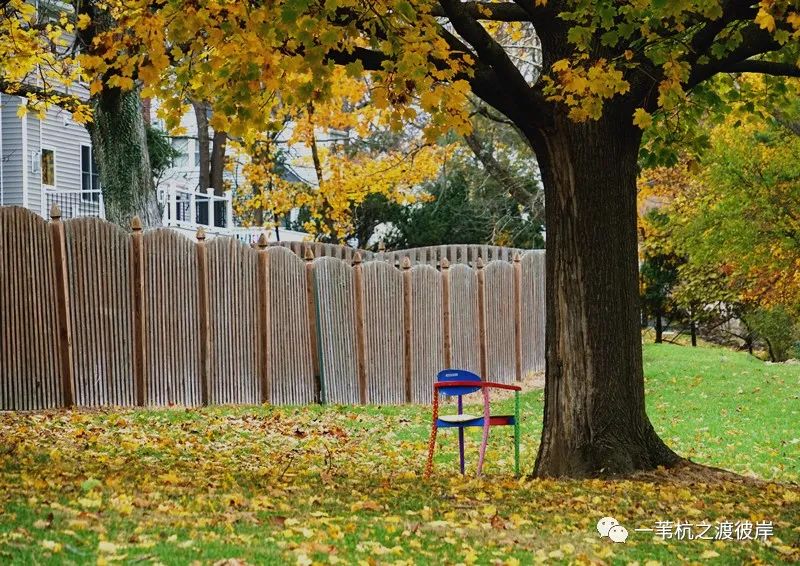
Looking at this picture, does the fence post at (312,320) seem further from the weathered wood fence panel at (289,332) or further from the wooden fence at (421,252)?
the wooden fence at (421,252)

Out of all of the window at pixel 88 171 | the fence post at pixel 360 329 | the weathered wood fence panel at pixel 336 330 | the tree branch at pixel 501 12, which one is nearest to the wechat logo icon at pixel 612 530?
the tree branch at pixel 501 12

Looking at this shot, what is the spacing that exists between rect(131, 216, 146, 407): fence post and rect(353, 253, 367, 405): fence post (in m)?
3.93

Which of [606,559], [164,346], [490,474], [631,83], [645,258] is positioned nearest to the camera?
[606,559]

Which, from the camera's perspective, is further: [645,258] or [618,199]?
[645,258]

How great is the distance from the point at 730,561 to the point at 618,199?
4119mm

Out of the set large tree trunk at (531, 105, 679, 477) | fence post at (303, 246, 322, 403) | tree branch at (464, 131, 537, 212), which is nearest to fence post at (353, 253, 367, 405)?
fence post at (303, 246, 322, 403)

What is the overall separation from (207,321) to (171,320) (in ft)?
1.76

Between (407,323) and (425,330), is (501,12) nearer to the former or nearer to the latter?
(407,323)

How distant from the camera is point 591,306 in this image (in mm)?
9992

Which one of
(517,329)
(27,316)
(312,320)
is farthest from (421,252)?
(27,316)

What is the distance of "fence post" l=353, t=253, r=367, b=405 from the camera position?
17219 millimetres

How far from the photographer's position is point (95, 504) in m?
6.88

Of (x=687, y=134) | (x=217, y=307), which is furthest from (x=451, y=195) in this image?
(x=687, y=134)

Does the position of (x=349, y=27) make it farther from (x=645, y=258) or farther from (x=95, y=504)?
(x=645, y=258)
